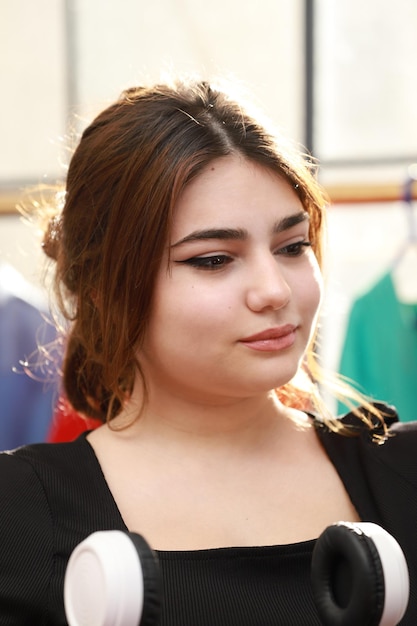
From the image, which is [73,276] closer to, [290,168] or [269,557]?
[290,168]

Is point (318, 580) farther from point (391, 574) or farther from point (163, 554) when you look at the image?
point (163, 554)

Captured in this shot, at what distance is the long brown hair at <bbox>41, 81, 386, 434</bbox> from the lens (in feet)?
4.15

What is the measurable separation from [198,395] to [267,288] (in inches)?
8.0

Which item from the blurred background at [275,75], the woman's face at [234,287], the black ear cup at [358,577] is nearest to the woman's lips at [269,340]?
the woman's face at [234,287]

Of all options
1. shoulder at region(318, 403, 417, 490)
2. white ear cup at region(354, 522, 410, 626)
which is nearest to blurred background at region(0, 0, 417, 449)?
shoulder at region(318, 403, 417, 490)

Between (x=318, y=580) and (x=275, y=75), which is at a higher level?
(x=275, y=75)

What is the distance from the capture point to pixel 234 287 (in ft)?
3.99

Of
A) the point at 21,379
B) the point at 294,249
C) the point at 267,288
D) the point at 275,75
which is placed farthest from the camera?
the point at 275,75

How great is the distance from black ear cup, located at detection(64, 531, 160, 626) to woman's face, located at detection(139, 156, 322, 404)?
1.26 ft

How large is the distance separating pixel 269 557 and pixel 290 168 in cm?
47

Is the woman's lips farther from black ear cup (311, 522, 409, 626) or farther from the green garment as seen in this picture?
the green garment

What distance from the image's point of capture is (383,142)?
7.99ft

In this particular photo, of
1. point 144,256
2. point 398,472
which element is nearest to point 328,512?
point 398,472

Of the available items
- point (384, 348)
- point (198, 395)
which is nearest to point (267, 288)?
point (198, 395)
